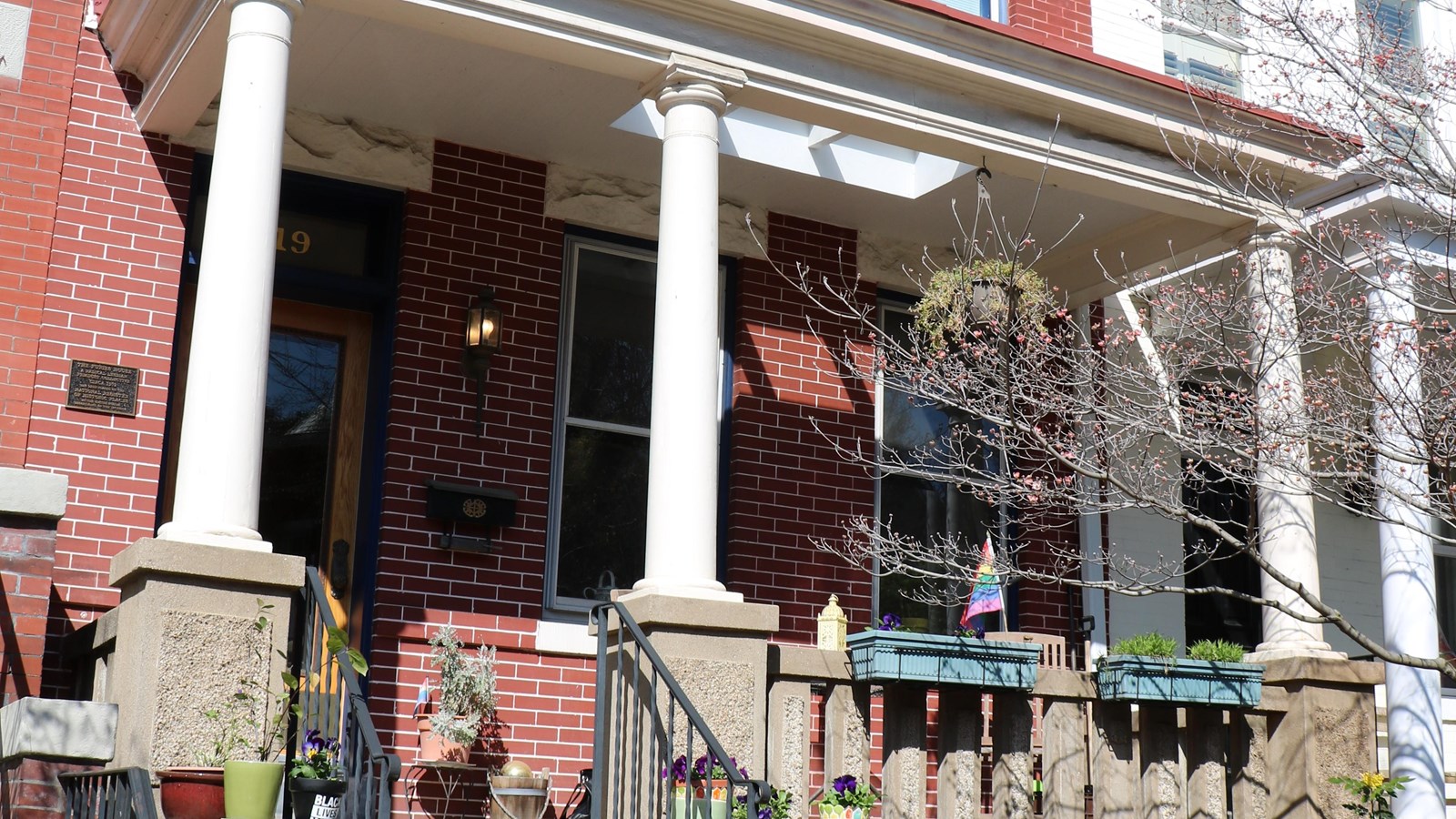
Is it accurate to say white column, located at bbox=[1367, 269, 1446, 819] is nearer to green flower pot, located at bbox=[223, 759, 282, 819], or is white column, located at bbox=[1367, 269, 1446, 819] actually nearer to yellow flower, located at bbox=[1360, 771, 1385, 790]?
yellow flower, located at bbox=[1360, 771, 1385, 790]

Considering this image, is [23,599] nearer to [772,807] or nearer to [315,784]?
[315,784]

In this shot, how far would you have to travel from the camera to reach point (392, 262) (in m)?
7.77

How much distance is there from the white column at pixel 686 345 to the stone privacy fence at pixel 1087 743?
0.63 metres

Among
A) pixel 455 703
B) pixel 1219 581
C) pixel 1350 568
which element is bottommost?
pixel 455 703

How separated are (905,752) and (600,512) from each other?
8.61 feet

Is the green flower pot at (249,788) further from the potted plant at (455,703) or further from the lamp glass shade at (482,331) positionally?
the lamp glass shade at (482,331)

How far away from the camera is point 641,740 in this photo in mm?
5680

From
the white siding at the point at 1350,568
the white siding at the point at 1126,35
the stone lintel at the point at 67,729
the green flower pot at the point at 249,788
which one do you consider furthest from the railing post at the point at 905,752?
the white siding at the point at 1350,568

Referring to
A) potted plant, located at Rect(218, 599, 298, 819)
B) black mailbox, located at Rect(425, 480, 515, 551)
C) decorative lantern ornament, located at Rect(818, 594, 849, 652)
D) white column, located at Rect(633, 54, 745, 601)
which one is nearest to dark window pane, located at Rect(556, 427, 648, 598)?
black mailbox, located at Rect(425, 480, 515, 551)

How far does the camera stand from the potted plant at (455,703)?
7.05m

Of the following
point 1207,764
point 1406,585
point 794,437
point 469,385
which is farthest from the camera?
point 794,437

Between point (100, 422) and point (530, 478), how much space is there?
2.13 m

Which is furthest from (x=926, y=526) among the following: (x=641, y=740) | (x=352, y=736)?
(x=352, y=736)

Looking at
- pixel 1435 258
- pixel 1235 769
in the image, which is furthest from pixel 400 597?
pixel 1435 258
